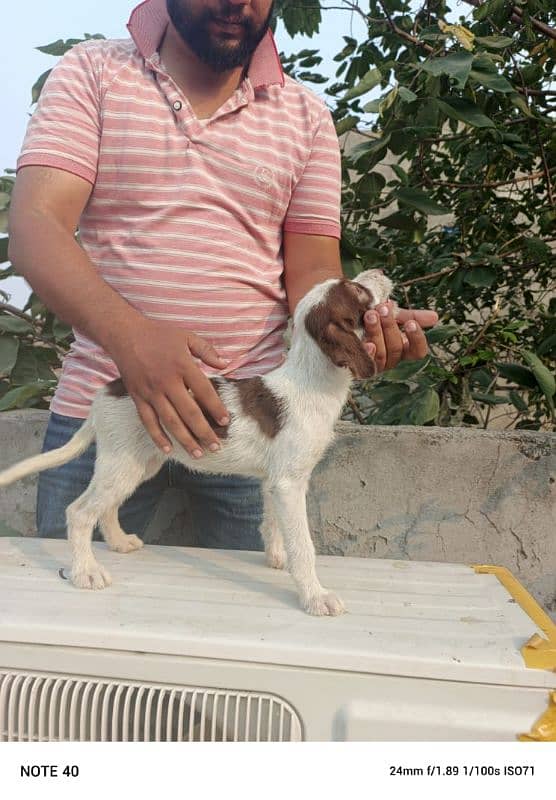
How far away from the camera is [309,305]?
1096 millimetres

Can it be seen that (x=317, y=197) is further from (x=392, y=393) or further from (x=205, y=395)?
(x=392, y=393)

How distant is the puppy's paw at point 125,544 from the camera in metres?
1.28

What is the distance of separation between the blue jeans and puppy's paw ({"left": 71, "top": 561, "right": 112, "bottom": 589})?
0.32 m

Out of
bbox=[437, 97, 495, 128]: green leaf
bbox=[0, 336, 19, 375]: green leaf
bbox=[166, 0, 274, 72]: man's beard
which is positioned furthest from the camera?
→ bbox=[0, 336, 19, 375]: green leaf

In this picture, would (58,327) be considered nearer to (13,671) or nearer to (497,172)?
(13,671)

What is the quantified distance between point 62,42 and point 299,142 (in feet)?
3.02

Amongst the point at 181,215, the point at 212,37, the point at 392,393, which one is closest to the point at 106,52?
the point at 212,37

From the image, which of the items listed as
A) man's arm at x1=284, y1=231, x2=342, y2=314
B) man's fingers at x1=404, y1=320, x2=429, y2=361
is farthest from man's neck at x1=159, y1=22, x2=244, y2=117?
man's fingers at x1=404, y1=320, x2=429, y2=361

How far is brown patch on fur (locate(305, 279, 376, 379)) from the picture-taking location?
1008 mm

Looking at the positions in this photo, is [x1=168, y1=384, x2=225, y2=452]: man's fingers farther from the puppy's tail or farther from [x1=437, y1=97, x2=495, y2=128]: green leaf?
[x1=437, y1=97, x2=495, y2=128]: green leaf

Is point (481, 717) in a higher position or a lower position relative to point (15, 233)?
lower

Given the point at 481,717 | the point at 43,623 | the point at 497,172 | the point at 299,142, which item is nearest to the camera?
the point at 481,717

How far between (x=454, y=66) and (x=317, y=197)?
1.18 feet

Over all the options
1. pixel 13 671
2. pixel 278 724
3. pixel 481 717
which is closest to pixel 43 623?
pixel 13 671
